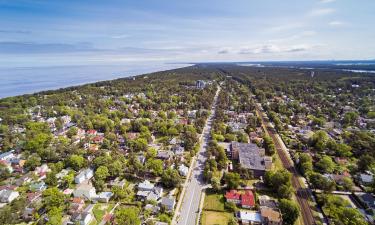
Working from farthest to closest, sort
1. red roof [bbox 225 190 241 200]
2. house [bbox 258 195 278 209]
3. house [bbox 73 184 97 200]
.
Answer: house [bbox 73 184 97 200], red roof [bbox 225 190 241 200], house [bbox 258 195 278 209]

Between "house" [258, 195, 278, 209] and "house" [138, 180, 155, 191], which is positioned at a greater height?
"house" [138, 180, 155, 191]

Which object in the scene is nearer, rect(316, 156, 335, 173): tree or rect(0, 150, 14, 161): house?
rect(316, 156, 335, 173): tree

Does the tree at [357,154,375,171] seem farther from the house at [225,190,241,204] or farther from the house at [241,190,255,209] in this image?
the house at [225,190,241,204]

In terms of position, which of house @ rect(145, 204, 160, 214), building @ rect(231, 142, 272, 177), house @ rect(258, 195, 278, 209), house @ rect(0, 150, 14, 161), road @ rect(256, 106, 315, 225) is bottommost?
road @ rect(256, 106, 315, 225)

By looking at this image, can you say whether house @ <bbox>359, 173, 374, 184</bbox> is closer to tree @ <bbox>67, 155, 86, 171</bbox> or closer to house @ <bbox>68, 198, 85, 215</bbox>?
house @ <bbox>68, 198, 85, 215</bbox>

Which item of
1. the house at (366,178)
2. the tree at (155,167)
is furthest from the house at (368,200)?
the tree at (155,167)

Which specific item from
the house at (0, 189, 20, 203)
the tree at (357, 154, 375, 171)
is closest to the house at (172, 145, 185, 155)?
the house at (0, 189, 20, 203)

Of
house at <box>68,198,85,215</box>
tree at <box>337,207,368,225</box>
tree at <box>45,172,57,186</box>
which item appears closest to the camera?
tree at <box>337,207,368,225</box>

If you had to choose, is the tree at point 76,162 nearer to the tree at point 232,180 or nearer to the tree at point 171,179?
the tree at point 171,179
